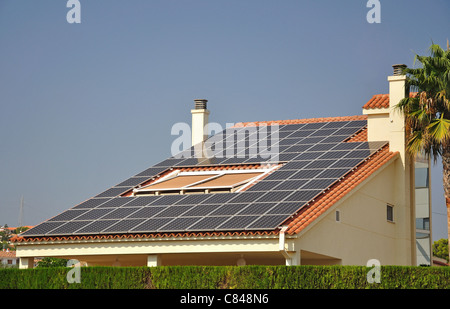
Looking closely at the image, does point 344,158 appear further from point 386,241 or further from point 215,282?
point 215,282

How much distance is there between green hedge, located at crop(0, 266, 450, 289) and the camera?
1072 inches

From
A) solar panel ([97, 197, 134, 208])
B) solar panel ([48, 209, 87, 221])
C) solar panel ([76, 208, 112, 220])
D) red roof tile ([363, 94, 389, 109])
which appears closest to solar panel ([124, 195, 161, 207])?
solar panel ([97, 197, 134, 208])

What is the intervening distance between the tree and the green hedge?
74350mm

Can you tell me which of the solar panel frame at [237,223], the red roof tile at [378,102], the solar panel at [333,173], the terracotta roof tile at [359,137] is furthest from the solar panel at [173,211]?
the red roof tile at [378,102]

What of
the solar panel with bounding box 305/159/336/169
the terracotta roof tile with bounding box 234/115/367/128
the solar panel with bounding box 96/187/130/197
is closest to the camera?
the solar panel with bounding box 305/159/336/169

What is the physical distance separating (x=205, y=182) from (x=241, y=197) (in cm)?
354

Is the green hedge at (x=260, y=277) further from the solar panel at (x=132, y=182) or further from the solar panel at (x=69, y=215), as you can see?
the solar panel at (x=132, y=182)

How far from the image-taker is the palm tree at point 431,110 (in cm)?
3681

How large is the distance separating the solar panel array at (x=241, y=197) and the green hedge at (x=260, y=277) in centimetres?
337

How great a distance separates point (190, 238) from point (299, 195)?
15.8ft

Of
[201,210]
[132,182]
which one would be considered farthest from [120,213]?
[132,182]

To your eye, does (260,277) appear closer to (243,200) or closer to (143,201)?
(243,200)

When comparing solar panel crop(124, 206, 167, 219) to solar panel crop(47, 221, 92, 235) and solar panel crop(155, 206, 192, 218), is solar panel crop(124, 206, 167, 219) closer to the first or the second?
solar panel crop(155, 206, 192, 218)

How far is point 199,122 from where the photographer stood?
1836 inches
